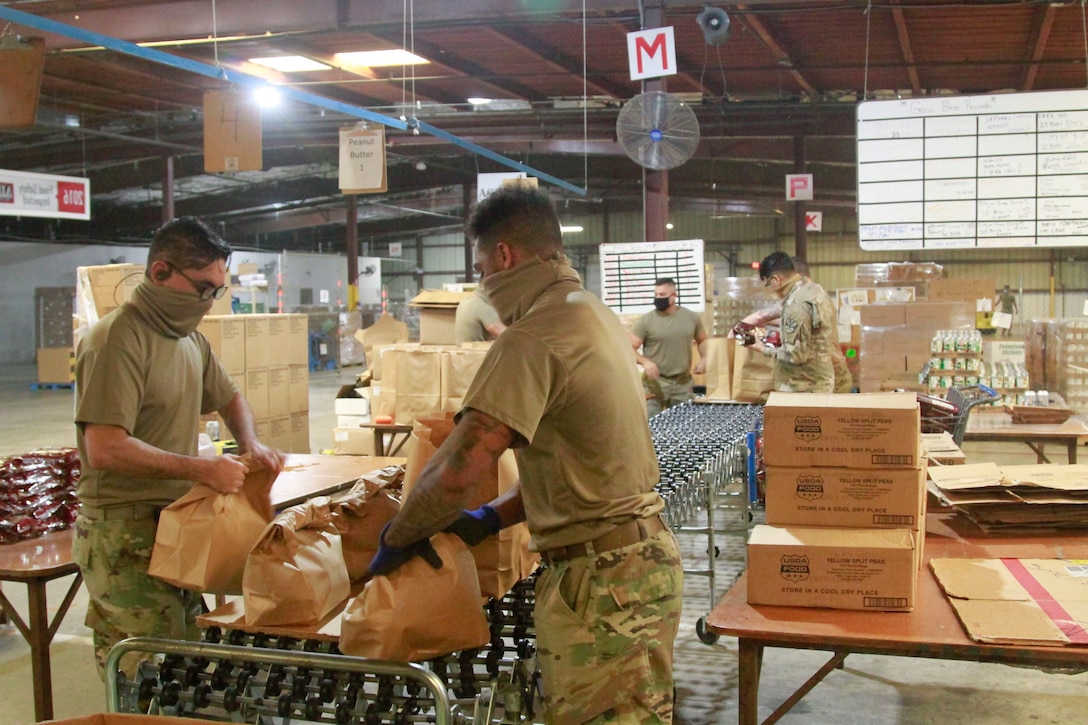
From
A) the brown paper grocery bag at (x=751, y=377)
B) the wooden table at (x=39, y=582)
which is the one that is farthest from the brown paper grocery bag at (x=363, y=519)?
the brown paper grocery bag at (x=751, y=377)

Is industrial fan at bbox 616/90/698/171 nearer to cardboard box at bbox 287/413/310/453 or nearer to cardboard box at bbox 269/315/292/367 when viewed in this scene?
cardboard box at bbox 269/315/292/367

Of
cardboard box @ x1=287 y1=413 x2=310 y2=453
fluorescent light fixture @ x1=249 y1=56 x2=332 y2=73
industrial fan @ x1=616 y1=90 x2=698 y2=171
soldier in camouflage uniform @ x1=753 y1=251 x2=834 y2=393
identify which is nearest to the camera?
soldier in camouflage uniform @ x1=753 y1=251 x2=834 y2=393

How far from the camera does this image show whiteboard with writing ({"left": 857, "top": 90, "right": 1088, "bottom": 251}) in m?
5.09

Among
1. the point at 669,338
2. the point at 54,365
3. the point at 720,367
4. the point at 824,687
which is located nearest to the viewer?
the point at 824,687

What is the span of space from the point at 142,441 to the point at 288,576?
2.53 feet

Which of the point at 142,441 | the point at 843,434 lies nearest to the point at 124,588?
the point at 142,441

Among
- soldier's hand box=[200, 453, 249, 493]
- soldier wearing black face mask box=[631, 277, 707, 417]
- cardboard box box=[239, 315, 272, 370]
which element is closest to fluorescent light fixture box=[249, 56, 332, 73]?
cardboard box box=[239, 315, 272, 370]

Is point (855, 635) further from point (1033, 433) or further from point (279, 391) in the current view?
point (279, 391)

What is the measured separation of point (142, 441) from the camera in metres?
2.66

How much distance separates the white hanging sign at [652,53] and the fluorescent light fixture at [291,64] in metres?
3.87

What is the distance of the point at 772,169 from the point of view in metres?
17.2

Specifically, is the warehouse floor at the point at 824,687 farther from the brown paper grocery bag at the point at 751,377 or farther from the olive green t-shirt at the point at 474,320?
the brown paper grocery bag at the point at 751,377

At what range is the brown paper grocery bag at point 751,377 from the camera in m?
8.29

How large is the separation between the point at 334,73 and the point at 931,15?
228 inches
